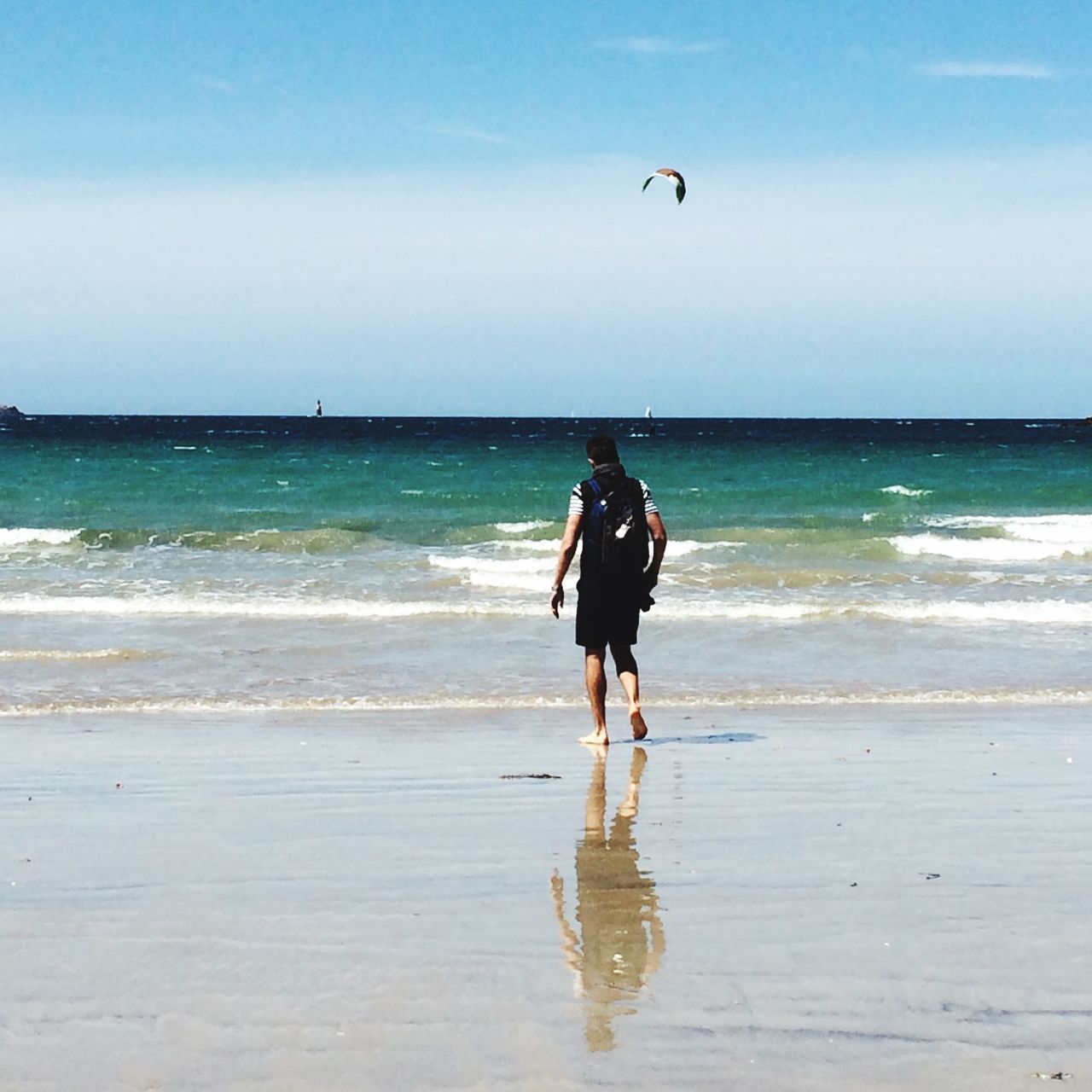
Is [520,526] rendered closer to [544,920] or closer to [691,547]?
[691,547]

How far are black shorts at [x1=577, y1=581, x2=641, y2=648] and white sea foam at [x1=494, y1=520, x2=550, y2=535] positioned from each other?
55.9 feet

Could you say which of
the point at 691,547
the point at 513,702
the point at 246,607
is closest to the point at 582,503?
the point at 513,702

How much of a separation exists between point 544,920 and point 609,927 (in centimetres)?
21

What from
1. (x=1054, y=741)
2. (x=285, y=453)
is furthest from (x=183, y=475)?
(x=1054, y=741)

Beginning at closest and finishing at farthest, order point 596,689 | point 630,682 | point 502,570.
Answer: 1. point 596,689
2. point 630,682
3. point 502,570

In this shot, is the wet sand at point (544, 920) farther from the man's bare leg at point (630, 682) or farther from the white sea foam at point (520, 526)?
the white sea foam at point (520, 526)

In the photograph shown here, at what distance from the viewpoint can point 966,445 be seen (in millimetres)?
74062

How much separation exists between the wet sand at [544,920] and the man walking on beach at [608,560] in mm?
669

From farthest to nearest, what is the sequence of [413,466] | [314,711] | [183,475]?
1. [413,466]
2. [183,475]
3. [314,711]

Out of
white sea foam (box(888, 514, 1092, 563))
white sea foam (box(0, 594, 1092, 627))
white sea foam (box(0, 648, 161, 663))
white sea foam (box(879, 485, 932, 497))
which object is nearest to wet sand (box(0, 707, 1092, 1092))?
white sea foam (box(0, 648, 161, 663))

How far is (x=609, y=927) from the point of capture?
4.45 m

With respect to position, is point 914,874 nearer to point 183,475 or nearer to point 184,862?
point 184,862

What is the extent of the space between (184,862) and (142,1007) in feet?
5.05

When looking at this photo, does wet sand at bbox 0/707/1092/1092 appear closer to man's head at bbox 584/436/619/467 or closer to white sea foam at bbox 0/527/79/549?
man's head at bbox 584/436/619/467
